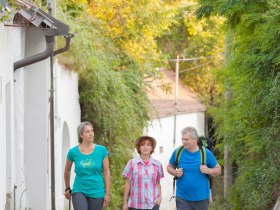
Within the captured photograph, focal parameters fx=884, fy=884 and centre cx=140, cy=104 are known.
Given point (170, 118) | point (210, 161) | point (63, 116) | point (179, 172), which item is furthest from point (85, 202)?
point (170, 118)

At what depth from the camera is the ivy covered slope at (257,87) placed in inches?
517

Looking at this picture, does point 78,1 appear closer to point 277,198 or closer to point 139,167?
point 277,198

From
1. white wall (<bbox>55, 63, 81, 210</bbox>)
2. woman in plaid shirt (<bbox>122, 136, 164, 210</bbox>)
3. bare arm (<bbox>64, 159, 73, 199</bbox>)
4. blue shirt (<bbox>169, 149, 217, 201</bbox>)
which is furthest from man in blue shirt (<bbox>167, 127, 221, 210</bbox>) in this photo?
white wall (<bbox>55, 63, 81, 210</bbox>)

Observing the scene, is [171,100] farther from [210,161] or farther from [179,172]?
[179,172]

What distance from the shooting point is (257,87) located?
1398 centimetres

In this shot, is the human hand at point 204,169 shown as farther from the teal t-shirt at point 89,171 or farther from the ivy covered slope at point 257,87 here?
the ivy covered slope at point 257,87

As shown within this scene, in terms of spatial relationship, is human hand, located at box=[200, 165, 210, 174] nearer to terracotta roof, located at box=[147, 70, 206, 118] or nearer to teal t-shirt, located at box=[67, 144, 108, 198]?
teal t-shirt, located at box=[67, 144, 108, 198]

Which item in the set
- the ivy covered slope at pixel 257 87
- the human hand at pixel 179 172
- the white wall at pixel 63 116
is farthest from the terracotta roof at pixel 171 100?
the human hand at pixel 179 172

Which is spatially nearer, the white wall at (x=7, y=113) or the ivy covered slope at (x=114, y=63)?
the white wall at (x=7, y=113)

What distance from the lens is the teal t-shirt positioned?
1135 centimetres

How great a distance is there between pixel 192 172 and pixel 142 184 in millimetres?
699

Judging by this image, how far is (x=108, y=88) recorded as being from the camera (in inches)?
841

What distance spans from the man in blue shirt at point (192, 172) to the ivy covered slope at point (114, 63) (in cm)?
721

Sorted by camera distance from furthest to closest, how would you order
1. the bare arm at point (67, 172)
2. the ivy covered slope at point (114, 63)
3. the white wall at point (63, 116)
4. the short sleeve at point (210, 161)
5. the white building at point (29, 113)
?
the ivy covered slope at point (114, 63), the white wall at point (63, 116), the white building at point (29, 113), the bare arm at point (67, 172), the short sleeve at point (210, 161)
